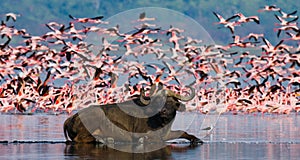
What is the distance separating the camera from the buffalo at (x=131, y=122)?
2200 cm

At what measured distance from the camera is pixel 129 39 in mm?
49781

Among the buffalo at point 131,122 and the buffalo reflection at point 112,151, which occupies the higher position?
the buffalo at point 131,122

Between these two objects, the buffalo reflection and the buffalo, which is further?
the buffalo

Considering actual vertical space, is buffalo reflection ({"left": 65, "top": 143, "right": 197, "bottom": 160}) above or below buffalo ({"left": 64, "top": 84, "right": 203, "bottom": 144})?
below

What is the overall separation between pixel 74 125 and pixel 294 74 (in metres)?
35.1

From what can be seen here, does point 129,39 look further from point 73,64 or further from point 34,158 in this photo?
point 34,158

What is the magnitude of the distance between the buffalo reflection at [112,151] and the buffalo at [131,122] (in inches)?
18.4

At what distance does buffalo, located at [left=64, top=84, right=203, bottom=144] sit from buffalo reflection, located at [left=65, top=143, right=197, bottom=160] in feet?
1.54

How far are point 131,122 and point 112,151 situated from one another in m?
2.98

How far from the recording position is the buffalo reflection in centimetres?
1750

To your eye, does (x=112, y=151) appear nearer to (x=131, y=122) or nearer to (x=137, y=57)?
(x=131, y=122)

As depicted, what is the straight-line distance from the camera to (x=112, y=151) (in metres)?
19.2

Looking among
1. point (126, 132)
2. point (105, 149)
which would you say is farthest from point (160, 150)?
point (126, 132)

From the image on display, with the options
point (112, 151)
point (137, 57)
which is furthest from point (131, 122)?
point (137, 57)
